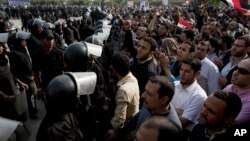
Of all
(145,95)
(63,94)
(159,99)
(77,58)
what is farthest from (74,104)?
(77,58)

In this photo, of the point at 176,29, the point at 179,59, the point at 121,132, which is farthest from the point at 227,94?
the point at 176,29

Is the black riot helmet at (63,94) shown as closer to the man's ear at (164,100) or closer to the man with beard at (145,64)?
the man's ear at (164,100)

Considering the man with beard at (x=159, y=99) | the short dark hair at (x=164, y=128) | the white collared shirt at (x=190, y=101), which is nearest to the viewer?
the short dark hair at (x=164, y=128)

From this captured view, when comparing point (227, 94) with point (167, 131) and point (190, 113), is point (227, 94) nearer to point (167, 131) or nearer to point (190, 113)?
point (190, 113)

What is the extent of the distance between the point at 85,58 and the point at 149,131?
2511 mm

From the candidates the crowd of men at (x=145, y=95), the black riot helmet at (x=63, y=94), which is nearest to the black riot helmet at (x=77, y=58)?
the crowd of men at (x=145, y=95)

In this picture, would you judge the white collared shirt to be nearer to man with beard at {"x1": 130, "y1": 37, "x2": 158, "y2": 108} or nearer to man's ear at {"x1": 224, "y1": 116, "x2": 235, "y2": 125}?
man's ear at {"x1": 224, "y1": 116, "x2": 235, "y2": 125}

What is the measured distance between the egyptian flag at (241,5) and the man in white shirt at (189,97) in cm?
400

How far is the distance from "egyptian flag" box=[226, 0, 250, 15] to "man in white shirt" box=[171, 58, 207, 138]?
13.1 feet

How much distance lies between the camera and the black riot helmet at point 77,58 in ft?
14.1

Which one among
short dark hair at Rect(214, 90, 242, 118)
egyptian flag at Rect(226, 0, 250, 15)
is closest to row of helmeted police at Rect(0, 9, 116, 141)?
short dark hair at Rect(214, 90, 242, 118)

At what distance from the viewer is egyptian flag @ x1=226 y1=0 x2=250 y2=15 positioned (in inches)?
286

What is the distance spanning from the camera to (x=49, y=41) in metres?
5.58

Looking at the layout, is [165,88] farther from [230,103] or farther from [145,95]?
[230,103]
